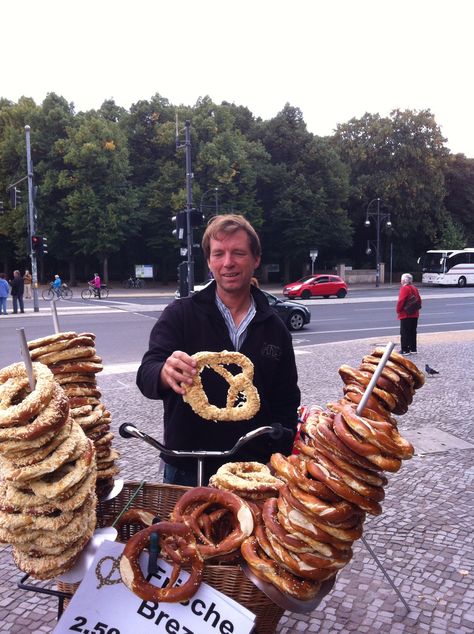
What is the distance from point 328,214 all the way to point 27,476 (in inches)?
1810

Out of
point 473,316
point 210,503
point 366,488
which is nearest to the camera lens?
point 366,488

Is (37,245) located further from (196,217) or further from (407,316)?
(407,316)

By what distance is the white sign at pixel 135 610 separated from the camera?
168cm

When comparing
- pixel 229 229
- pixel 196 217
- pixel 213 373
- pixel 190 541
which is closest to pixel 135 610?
pixel 190 541

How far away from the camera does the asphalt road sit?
13.7 meters

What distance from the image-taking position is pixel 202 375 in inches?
103

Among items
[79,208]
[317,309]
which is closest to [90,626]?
[317,309]

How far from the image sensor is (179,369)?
2188 millimetres

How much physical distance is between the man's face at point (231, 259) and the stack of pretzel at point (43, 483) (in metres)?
1.00

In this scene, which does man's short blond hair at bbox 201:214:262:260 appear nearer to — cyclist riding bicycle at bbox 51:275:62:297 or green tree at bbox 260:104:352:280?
cyclist riding bicycle at bbox 51:275:62:297

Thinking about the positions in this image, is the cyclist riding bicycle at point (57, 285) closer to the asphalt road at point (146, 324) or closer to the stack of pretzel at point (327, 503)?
the asphalt road at point (146, 324)

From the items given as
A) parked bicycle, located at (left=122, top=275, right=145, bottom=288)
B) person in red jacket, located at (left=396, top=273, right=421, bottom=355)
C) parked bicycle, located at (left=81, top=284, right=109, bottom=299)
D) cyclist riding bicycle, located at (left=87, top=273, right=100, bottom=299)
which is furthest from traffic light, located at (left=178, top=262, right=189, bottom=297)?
parked bicycle, located at (left=122, top=275, right=145, bottom=288)

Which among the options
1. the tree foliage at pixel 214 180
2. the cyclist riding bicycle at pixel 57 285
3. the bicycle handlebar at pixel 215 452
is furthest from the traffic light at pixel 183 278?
the tree foliage at pixel 214 180

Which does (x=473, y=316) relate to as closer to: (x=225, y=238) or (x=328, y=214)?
(x=225, y=238)
